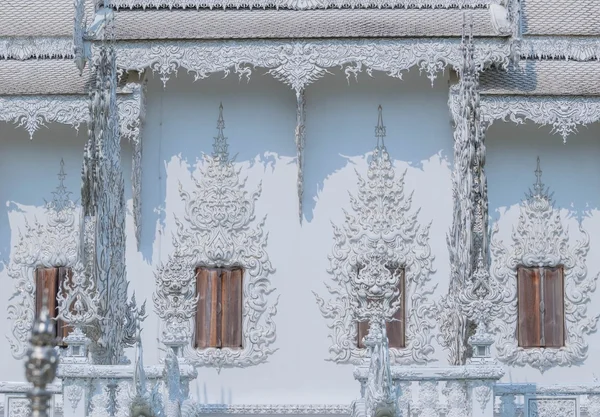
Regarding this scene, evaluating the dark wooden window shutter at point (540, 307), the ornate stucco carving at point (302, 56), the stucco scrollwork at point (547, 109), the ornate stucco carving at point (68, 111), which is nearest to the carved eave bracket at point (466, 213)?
the ornate stucco carving at point (302, 56)

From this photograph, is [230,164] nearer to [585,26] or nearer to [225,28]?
[225,28]

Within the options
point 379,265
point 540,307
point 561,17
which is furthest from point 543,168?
point 379,265

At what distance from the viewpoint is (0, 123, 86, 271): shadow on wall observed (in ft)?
60.0

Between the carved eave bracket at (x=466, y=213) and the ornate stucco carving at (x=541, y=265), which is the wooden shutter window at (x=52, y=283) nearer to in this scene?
the carved eave bracket at (x=466, y=213)

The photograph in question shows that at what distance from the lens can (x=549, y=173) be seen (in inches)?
712

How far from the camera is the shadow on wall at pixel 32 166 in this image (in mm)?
18281

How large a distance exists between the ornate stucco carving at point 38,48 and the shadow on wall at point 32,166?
0.88 m

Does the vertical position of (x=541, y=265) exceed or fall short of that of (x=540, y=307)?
it exceeds it

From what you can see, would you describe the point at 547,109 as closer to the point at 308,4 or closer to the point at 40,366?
the point at 308,4

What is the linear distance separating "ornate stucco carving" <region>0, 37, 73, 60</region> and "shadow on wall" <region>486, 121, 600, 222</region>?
522 cm

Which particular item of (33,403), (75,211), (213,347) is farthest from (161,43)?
(33,403)

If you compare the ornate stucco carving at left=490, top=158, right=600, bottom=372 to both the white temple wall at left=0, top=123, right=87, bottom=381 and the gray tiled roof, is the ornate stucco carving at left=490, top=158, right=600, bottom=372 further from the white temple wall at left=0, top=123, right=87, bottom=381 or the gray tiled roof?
the white temple wall at left=0, top=123, right=87, bottom=381

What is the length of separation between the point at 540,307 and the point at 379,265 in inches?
77.5

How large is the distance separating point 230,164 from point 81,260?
2.74 m
